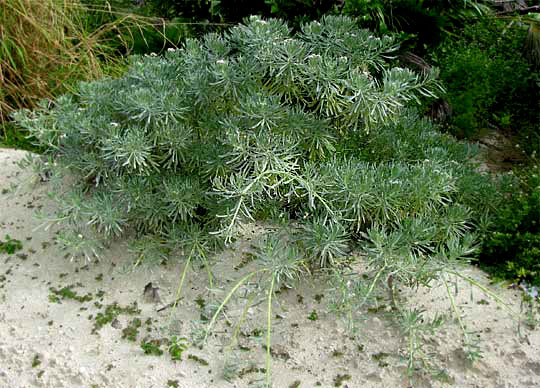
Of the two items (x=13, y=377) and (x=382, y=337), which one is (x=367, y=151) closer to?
(x=382, y=337)

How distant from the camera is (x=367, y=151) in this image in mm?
2982

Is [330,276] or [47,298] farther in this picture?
[47,298]

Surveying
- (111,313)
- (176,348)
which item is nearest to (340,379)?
(176,348)

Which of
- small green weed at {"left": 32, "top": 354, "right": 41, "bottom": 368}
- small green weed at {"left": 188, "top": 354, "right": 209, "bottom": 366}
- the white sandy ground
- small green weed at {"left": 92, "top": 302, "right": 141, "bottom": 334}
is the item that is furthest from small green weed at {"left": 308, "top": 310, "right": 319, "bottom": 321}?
small green weed at {"left": 32, "top": 354, "right": 41, "bottom": 368}

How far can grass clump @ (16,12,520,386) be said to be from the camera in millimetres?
2307

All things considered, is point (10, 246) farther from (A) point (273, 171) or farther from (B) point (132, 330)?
(A) point (273, 171)

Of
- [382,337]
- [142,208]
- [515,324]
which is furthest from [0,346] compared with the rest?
[515,324]

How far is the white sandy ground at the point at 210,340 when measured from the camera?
7.49 ft

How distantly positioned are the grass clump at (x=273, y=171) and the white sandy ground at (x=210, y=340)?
8cm

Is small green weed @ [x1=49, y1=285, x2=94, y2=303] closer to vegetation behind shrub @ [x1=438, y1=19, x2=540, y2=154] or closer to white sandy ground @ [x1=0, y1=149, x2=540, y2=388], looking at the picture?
white sandy ground @ [x1=0, y1=149, x2=540, y2=388]

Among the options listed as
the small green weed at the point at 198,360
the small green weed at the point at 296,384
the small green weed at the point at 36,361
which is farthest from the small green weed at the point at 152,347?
the small green weed at the point at 296,384

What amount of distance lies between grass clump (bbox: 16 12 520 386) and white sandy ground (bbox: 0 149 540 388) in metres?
0.08

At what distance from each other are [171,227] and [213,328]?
0.52 metres

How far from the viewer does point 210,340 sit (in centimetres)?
244
